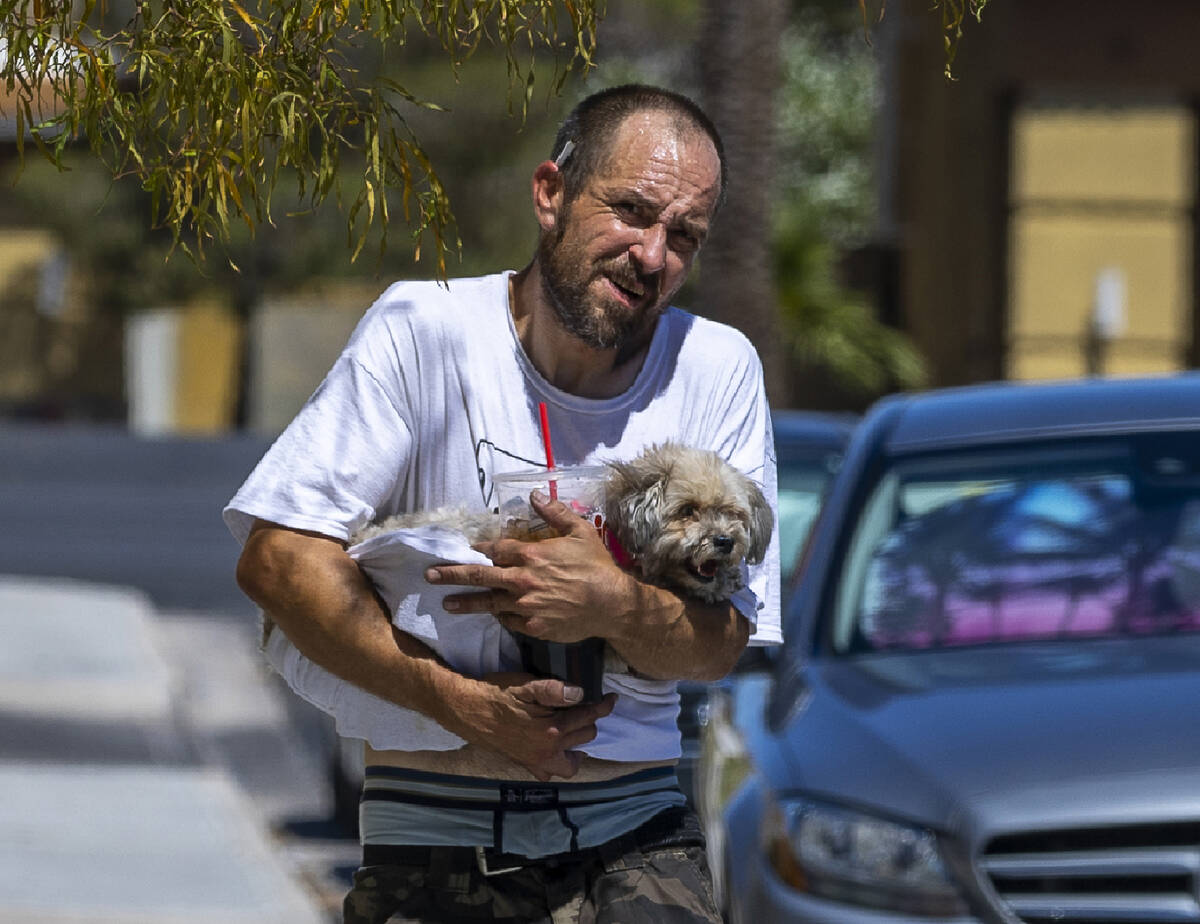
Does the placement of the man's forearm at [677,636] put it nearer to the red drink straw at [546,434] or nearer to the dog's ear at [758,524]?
the dog's ear at [758,524]

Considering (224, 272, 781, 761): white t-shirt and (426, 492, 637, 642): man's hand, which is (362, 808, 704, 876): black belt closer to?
(224, 272, 781, 761): white t-shirt

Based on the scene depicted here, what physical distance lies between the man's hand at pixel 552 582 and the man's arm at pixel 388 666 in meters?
0.09

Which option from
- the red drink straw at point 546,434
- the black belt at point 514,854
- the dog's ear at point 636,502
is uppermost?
the red drink straw at point 546,434

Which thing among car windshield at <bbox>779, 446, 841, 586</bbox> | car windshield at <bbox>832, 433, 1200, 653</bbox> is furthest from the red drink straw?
car windshield at <bbox>779, 446, 841, 586</bbox>

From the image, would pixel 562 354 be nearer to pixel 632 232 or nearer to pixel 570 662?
pixel 632 232

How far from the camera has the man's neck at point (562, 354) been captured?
10.5 feet

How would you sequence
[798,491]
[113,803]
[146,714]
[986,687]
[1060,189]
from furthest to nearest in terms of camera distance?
[1060,189]
[146,714]
[113,803]
[798,491]
[986,687]

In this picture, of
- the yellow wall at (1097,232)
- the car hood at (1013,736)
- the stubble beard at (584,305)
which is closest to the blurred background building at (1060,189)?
the yellow wall at (1097,232)

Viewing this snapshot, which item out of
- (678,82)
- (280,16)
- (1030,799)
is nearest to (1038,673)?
(1030,799)

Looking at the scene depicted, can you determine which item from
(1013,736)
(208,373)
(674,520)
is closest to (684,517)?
(674,520)

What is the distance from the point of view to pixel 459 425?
125 inches

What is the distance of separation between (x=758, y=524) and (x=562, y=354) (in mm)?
376

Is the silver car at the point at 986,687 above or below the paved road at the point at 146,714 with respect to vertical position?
above

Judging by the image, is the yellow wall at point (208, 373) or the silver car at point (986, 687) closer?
the silver car at point (986, 687)
